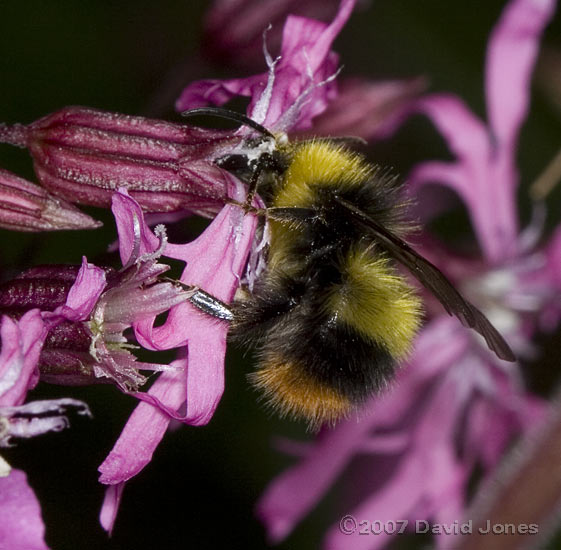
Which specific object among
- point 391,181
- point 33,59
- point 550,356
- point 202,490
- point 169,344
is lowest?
point 202,490

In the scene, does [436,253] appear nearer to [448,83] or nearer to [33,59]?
[448,83]

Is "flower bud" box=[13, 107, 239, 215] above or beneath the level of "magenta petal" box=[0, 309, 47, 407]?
above

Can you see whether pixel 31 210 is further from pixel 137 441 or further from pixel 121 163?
pixel 137 441

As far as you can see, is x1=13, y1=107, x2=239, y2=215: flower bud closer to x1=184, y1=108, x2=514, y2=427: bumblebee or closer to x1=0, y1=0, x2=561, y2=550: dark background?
x1=184, y1=108, x2=514, y2=427: bumblebee

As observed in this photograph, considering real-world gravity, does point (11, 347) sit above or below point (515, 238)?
above

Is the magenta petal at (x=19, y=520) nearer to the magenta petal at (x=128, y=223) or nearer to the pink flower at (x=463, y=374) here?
the magenta petal at (x=128, y=223)

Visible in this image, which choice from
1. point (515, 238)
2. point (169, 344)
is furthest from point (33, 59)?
point (169, 344)

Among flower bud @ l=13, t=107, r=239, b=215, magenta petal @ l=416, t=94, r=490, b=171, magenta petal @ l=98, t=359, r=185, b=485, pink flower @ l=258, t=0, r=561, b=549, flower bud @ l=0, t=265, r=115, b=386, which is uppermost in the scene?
flower bud @ l=13, t=107, r=239, b=215

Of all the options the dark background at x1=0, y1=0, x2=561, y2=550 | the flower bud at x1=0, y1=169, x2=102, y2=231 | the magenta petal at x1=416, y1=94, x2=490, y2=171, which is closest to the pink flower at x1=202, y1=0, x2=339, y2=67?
the dark background at x1=0, y1=0, x2=561, y2=550
